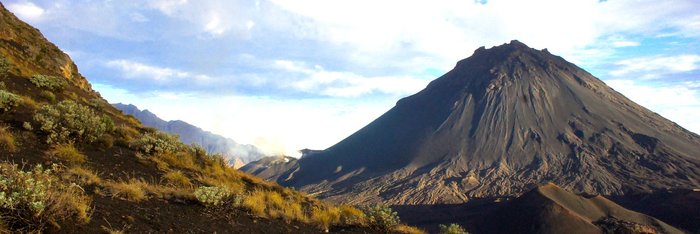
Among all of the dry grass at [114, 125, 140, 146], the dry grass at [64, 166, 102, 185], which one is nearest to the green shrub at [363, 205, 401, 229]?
the dry grass at [64, 166, 102, 185]

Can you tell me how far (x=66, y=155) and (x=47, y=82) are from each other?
39.7ft

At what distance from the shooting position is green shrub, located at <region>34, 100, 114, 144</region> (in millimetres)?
13055

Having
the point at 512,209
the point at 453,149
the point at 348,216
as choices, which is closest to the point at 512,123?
the point at 453,149

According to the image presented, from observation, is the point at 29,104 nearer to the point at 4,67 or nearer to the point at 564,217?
the point at 4,67

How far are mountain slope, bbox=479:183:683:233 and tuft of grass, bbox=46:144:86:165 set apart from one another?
77.7 metres

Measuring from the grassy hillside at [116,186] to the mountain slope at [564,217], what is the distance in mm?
72977

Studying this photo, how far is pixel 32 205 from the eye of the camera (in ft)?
20.5

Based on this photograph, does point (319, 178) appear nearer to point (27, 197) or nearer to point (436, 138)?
point (436, 138)

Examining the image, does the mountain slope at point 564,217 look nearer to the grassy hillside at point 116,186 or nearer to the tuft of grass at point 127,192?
the grassy hillside at point 116,186

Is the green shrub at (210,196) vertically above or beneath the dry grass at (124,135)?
beneath

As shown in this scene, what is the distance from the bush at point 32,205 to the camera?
6.16 m

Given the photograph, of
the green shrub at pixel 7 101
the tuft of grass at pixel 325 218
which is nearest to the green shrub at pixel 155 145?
the green shrub at pixel 7 101

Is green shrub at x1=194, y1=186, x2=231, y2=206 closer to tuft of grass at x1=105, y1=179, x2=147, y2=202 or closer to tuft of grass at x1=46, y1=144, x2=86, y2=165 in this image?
tuft of grass at x1=105, y1=179, x2=147, y2=202

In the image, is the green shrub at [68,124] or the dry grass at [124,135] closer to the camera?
the green shrub at [68,124]
